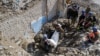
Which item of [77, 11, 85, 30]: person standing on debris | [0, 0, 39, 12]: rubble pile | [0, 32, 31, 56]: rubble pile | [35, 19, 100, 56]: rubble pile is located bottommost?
[35, 19, 100, 56]: rubble pile

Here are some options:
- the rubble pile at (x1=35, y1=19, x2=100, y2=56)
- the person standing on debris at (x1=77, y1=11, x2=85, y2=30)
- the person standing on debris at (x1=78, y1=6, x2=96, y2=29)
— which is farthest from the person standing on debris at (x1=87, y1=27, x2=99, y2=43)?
the person standing on debris at (x1=77, y1=11, x2=85, y2=30)

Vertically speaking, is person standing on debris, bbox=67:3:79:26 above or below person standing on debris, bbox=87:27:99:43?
above

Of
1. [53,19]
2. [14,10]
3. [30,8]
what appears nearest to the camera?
[14,10]

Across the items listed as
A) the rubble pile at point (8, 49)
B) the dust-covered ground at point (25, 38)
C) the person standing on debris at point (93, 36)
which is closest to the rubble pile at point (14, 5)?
the dust-covered ground at point (25, 38)

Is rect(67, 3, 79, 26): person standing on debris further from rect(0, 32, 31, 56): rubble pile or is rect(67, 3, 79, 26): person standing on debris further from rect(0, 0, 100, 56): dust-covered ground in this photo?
rect(0, 32, 31, 56): rubble pile

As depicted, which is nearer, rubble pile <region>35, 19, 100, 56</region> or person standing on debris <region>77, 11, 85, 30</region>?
rubble pile <region>35, 19, 100, 56</region>

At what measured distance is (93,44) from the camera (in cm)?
1082

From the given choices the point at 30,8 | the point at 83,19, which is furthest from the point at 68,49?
the point at 30,8

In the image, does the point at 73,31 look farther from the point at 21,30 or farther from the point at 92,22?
the point at 21,30

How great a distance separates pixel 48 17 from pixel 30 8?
4.77ft

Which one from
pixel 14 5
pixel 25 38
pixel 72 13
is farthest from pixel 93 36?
pixel 14 5

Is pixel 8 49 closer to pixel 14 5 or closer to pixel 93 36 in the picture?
pixel 14 5

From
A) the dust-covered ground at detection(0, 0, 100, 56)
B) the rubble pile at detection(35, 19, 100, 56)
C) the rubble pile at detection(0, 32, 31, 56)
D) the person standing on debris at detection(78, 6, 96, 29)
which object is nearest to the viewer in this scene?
the rubble pile at detection(0, 32, 31, 56)

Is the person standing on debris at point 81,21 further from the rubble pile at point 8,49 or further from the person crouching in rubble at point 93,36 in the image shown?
the rubble pile at point 8,49
